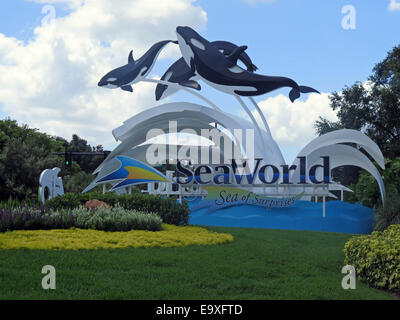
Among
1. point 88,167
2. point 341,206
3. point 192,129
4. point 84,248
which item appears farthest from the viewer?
point 88,167

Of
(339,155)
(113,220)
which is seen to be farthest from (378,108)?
(113,220)

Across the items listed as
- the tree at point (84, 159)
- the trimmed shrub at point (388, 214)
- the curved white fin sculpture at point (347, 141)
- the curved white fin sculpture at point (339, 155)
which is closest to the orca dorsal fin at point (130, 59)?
the curved white fin sculpture at point (347, 141)

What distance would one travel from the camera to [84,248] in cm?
1065

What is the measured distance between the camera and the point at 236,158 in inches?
950

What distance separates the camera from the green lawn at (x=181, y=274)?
7277 millimetres

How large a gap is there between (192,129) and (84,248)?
16.1 metres

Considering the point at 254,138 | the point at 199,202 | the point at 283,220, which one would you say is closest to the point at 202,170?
the point at 199,202

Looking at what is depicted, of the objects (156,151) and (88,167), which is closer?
(156,151)

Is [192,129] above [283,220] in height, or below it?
above

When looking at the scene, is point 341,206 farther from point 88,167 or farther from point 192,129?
point 88,167

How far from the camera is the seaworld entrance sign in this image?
2098cm

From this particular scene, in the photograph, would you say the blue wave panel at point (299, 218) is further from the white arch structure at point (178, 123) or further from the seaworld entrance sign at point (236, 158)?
the white arch structure at point (178, 123)

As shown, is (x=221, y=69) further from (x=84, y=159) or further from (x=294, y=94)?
(x=84, y=159)
